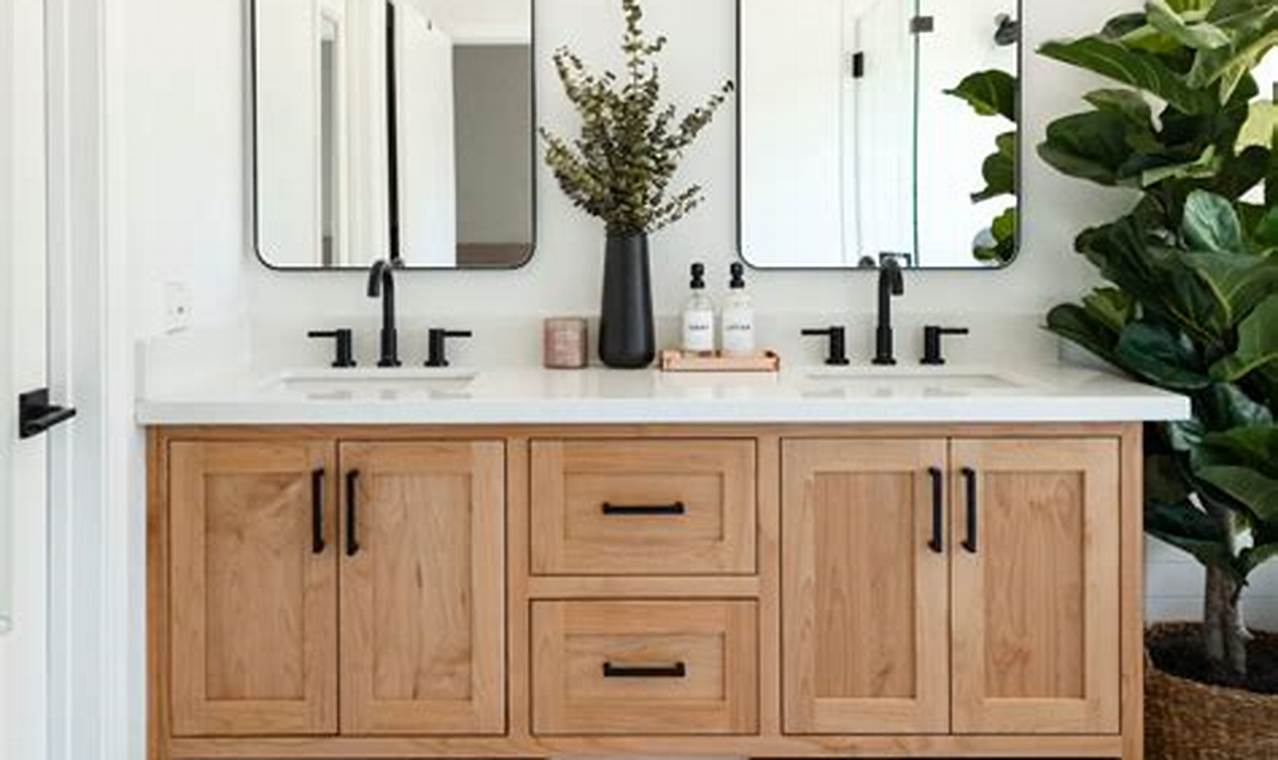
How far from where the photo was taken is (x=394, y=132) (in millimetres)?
2930

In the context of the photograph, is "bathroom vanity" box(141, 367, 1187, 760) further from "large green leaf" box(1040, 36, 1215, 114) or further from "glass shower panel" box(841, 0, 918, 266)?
"glass shower panel" box(841, 0, 918, 266)

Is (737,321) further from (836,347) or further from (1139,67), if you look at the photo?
(1139,67)

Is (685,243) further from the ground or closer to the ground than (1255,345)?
further from the ground

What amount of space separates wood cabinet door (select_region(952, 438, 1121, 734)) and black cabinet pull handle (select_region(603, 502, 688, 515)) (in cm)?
47

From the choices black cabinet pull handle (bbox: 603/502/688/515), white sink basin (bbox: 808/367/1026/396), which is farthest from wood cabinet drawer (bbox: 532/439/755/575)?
white sink basin (bbox: 808/367/1026/396)

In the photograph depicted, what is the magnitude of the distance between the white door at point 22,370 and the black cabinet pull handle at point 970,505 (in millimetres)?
1493

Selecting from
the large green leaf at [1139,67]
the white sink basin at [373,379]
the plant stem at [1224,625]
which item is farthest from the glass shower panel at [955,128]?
the white sink basin at [373,379]

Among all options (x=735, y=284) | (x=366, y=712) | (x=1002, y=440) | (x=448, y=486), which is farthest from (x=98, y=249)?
(x=1002, y=440)

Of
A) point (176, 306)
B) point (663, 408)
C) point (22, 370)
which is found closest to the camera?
point (22, 370)

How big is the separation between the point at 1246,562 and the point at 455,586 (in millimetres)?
1413

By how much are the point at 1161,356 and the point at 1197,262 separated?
0.24 metres

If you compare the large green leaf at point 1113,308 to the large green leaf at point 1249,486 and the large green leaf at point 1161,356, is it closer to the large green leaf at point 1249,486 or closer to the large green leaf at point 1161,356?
the large green leaf at point 1161,356

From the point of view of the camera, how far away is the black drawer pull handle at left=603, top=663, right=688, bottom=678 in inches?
92.7

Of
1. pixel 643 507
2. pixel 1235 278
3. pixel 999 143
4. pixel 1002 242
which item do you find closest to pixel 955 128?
pixel 999 143
